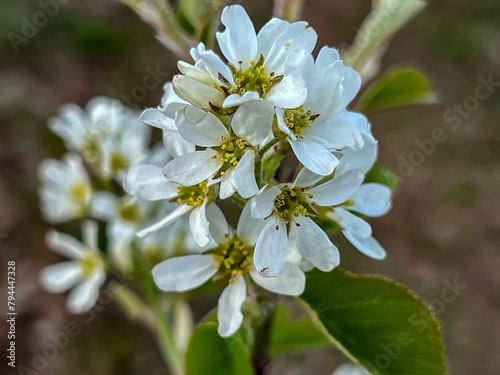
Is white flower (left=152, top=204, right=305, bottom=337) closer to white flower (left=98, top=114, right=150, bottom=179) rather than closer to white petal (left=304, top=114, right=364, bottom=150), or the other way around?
white petal (left=304, top=114, right=364, bottom=150)

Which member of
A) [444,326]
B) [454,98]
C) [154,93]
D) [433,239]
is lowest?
[444,326]

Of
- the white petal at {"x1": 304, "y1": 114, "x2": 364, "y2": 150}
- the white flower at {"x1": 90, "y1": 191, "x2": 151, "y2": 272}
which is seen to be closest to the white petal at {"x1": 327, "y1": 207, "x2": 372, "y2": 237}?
the white petal at {"x1": 304, "y1": 114, "x2": 364, "y2": 150}

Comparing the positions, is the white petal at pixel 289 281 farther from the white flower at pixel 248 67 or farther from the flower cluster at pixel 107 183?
the flower cluster at pixel 107 183

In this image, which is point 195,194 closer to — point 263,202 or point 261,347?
point 263,202

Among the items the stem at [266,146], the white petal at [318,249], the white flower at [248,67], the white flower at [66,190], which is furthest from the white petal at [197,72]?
the white flower at [66,190]

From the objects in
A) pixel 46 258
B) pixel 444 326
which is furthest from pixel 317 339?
pixel 444 326

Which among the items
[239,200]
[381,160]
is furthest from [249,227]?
[381,160]

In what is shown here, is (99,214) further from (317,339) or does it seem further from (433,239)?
(433,239)
